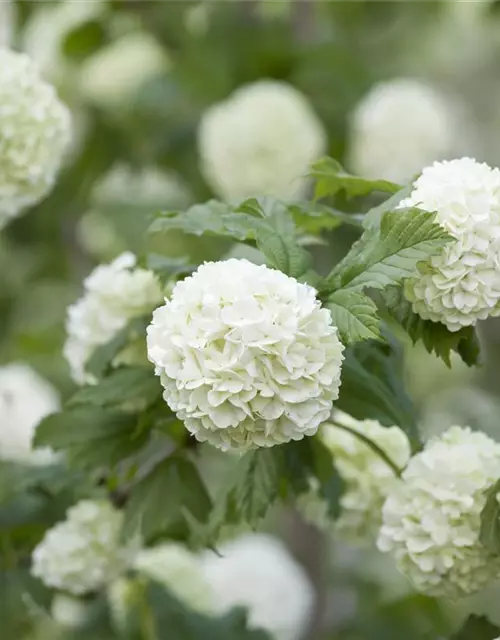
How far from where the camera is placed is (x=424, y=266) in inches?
28.1

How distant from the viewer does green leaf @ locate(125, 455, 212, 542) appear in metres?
0.92

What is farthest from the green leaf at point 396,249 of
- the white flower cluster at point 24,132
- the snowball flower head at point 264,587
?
the snowball flower head at point 264,587

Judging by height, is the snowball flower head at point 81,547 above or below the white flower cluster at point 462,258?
below

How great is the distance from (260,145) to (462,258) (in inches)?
40.1

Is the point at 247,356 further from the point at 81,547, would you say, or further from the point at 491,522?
the point at 81,547

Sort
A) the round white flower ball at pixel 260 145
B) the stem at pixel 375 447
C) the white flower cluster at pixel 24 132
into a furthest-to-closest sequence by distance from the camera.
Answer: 1. the round white flower ball at pixel 260 145
2. the white flower cluster at pixel 24 132
3. the stem at pixel 375 447

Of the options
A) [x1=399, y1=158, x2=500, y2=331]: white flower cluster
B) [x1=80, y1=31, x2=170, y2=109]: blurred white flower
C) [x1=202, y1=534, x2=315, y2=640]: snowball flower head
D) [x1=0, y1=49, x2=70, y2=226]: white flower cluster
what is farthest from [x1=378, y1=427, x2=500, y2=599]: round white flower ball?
[x1=80, y1=31, x2=170, y2=109]: blurred white flower

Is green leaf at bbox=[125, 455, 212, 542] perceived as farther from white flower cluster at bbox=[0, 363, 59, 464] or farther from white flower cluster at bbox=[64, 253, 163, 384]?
white flower cluster at bbox=[0, 363, 59, 464]

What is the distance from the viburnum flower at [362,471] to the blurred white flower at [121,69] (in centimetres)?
110

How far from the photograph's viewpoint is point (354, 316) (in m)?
0.68

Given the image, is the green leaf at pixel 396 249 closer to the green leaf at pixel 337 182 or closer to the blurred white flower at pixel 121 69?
the green leaf at pixel 337 182

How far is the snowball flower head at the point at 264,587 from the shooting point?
1.50 metres

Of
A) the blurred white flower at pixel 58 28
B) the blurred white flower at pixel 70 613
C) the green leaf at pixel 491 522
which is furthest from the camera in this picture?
the blurred white flower at pixel 58 28

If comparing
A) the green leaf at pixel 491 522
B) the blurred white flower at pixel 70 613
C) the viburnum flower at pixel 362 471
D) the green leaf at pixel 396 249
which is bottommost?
the blurred white flower at pixel 70 613
